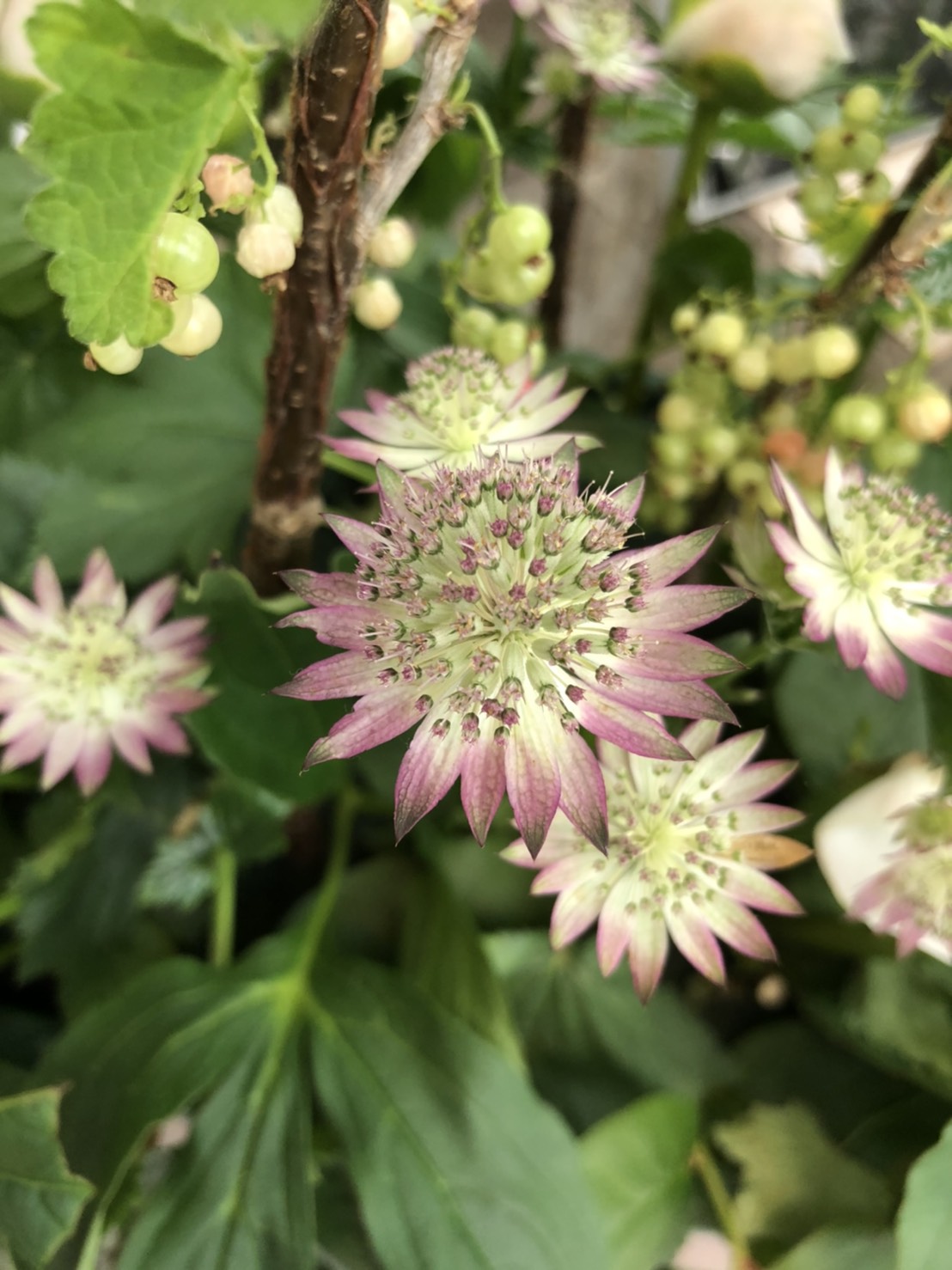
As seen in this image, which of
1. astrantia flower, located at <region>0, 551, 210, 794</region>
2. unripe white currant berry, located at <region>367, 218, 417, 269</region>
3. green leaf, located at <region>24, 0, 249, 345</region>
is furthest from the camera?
astrantia flower, located at <region>0, 551, 210, 794</region>

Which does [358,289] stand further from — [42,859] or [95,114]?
[42,859]

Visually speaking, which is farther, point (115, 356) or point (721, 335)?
point (721, 335)

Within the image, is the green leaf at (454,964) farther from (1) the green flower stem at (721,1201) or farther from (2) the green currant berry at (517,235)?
(2) the green currant berry at (517,235)

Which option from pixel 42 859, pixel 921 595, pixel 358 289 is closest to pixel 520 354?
pixel 358 289

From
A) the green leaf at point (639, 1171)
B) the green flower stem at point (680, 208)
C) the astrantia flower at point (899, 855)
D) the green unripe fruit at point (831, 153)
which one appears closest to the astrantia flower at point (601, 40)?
the green flower stem at point (680, 208)

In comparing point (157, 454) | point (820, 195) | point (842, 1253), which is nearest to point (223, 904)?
point (157, 454)

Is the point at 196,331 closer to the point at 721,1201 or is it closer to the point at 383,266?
the point at 383,266

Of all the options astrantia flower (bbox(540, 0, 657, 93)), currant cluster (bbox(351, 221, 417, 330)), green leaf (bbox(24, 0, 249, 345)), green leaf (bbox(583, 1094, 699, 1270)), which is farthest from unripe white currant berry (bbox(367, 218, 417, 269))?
green leaf (bbox(583, 1094, 699, 1270))

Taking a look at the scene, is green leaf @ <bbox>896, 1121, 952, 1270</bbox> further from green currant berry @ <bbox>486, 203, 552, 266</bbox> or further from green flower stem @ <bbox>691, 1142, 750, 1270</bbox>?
green currant berry @ <bbox>486, 203, 552, 266</bbox>
